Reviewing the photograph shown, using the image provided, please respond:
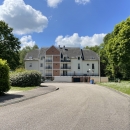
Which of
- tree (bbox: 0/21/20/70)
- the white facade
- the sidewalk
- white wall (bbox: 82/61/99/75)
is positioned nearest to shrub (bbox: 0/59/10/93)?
the sidewalk

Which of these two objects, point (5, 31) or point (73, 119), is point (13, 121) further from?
point (5, 31)

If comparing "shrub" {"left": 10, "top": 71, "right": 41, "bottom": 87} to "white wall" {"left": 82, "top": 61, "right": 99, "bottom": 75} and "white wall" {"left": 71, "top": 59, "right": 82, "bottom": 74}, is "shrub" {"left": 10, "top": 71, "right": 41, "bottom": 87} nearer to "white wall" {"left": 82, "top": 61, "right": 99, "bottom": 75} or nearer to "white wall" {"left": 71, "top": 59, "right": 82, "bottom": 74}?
"white wall" {"left": 71, "top": 59, "right": 82, "bottom": 74}

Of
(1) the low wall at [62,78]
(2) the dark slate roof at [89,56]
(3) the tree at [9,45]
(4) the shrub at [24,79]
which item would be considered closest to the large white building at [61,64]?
(2) the dark slate roof at [89,56]

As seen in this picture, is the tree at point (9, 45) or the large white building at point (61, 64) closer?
the tree at point (9, 45)

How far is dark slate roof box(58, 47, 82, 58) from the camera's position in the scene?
79050mm

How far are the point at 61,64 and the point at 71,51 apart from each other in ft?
24.2

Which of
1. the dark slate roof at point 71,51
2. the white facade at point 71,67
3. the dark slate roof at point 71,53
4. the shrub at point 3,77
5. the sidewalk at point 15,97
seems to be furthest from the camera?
the dark slate roof at point 71,51

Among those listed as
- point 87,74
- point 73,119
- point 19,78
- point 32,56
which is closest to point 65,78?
point 87,74

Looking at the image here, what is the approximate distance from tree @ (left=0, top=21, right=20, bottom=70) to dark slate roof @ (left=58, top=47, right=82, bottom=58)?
30.2 metres

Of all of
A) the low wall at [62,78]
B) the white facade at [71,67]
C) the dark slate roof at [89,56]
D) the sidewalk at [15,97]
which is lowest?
the sidewalk at [15,97]

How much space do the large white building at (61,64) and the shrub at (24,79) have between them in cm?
4445

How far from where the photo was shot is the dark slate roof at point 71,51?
79.1 metres

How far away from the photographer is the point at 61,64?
77750 millimetres

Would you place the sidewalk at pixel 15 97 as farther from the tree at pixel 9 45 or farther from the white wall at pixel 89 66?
the white wall at pixel 89 66
